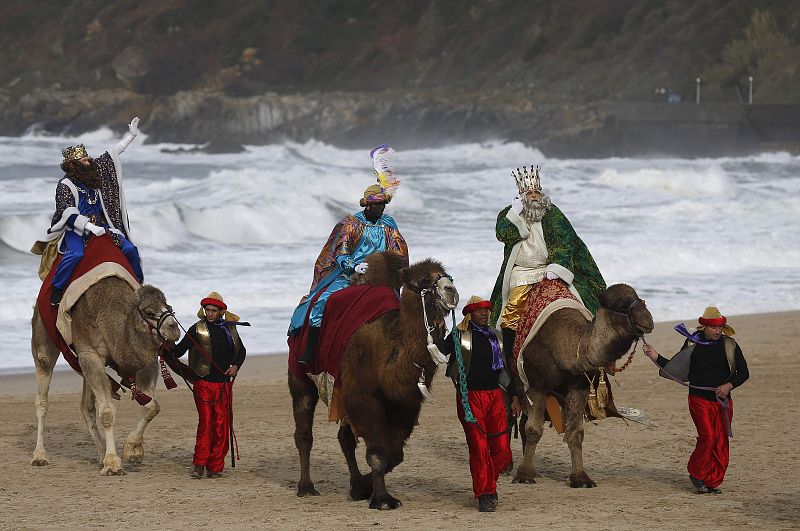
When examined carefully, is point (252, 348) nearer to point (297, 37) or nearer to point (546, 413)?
point (546, 413)

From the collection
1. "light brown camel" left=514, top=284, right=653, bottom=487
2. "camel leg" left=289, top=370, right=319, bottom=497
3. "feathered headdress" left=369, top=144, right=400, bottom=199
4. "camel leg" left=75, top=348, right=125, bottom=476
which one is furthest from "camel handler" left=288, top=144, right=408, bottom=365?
"camel leg" left=75, top=348, right=125, bottom=476

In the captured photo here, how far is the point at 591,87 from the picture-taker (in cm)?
8919

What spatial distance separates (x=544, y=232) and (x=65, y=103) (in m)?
97.3

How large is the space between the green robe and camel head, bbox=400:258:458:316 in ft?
6.54

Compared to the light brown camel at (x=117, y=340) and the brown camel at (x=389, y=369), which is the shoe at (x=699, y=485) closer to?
the brown camel at (x=389, y=369)

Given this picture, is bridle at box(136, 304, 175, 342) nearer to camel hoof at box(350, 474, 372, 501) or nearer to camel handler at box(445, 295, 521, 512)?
camel hoof at box(350, 474, 372, 501)

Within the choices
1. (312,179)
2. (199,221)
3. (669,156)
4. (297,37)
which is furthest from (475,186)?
(297,37)

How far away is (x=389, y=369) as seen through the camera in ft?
28.3

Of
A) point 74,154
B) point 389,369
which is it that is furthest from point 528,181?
point 74,154

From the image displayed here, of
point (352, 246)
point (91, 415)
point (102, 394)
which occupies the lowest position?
point (91, 415)

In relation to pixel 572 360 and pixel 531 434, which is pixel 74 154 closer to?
pixel 531 434

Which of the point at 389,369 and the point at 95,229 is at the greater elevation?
the point at 95,229

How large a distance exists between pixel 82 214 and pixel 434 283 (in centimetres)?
373

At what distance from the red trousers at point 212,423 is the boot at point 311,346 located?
1.11 meters
